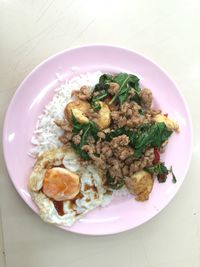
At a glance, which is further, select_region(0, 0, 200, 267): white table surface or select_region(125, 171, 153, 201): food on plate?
select_region(0, 0, 200, 267): white table surface

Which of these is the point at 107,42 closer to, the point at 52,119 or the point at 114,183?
the point at 52,119

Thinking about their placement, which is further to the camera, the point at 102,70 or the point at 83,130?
the point at 102,70

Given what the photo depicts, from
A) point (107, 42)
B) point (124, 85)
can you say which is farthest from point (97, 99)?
point (107, 42)

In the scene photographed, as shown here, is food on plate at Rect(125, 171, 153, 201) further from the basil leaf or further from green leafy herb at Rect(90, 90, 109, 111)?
green leafy herb at Rect(90, 90, 109, 111)

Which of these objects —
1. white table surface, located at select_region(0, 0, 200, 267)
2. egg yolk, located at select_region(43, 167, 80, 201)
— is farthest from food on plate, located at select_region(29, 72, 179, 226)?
white table surface, located at select_region(0, 0, 200, 267)

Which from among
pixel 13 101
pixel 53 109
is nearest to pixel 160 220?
pixel 53 109

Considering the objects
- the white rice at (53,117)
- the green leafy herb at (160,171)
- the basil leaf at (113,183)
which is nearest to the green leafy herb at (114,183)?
the basil leaf at (113,183)

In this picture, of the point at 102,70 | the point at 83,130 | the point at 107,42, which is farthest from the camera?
the point at 107,42
